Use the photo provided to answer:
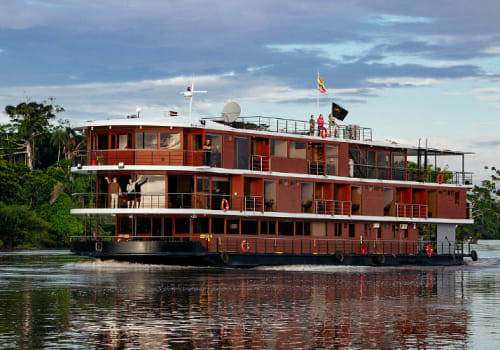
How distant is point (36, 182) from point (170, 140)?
55312 mm

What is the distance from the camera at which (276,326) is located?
18.7m

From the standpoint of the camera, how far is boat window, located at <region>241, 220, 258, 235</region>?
144ft

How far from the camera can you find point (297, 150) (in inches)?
1829

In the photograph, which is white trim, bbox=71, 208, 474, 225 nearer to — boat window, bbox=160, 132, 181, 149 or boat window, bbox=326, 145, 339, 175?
boat window, bbox=326, 145, 339, 175

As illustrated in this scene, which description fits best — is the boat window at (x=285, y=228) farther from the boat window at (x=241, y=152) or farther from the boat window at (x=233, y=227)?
the boat window at (x=241, y=152)

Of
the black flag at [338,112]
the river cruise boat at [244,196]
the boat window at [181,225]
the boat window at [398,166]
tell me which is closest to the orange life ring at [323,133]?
the river cruise boat at [244,196]

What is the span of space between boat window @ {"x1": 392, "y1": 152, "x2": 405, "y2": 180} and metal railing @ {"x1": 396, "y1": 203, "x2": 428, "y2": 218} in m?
1.87

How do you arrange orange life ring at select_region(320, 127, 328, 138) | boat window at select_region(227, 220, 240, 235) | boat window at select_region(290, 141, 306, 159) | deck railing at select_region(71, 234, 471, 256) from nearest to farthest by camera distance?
deck railing at select_region(71, 234, 471, 256), boat window at select_region(227, 220, 240, 235), boat window at select_region(290, 141, 306, 159), orange life ring at select_region(320, 127, 328, 138)

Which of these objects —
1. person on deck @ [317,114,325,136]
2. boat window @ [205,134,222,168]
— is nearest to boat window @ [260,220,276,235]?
boat window @ [205,134,222,168]

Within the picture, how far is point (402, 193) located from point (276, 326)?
34.5m

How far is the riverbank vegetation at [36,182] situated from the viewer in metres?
81.9

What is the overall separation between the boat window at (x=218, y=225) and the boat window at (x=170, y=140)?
13.4 feet

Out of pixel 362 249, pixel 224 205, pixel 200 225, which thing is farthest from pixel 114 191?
pixel 362 249

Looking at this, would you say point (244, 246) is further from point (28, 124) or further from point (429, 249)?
point (28, 124)
